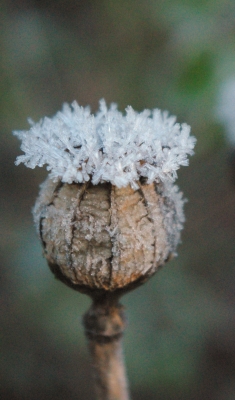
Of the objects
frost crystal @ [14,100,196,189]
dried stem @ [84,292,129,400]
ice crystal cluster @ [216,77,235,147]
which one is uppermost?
ice crystal cluster @ [216,77,235,147]

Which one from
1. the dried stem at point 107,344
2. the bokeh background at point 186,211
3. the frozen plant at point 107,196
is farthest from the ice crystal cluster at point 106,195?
the bokeh background at point 186,211

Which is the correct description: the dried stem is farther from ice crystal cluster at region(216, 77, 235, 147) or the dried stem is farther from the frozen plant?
ice crystal cluster at region(216, 77, 235, 147)

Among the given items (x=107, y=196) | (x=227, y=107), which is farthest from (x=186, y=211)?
(x=107, y=196)

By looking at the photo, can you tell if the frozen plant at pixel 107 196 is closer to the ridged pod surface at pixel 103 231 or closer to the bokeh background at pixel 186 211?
the ridged pod surface at pixel 103 231

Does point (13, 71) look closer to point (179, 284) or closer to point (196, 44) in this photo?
point (196, 44)

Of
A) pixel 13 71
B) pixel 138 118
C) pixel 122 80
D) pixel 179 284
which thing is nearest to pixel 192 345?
pixel 179 284

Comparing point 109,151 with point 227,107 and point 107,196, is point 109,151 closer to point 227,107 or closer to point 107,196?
point 107,196

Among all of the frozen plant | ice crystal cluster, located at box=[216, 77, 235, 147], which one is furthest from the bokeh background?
the frozen plant
